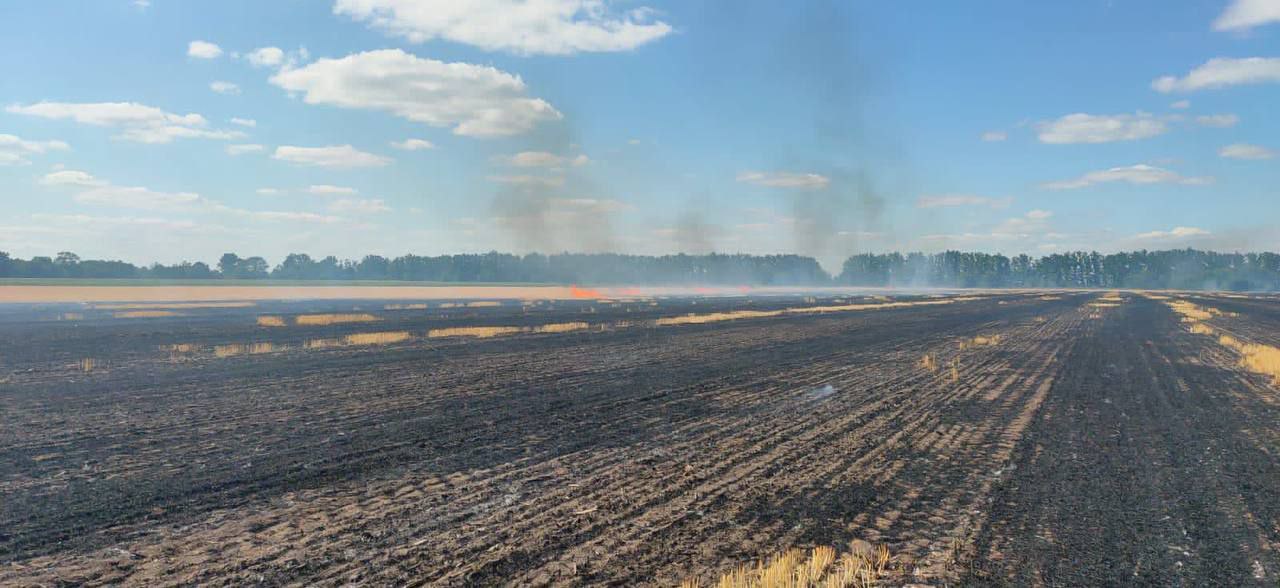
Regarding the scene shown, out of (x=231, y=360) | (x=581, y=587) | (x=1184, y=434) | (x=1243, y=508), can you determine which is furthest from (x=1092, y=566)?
(x=231, y=360)

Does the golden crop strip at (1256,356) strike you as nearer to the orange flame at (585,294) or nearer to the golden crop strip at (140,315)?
the golden crop strip at (140,315)

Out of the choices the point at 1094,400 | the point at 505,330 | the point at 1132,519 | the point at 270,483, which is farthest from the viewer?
the point at 505,330

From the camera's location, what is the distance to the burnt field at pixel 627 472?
6.95m

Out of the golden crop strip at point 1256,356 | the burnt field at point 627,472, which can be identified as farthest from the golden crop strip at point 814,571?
the golden crop strip at point 1256,356

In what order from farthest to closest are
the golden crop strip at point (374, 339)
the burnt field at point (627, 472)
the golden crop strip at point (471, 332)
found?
the golden crop strip at point (471, 332), the golden crop strip at point (374, 339), the burnt field at point (627, 472)

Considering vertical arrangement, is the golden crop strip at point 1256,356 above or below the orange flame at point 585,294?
below

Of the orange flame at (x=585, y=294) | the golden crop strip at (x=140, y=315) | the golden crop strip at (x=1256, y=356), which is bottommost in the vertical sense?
the golden crop strip at (x=1256, y=356)

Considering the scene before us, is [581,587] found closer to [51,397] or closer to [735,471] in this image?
[735,471]

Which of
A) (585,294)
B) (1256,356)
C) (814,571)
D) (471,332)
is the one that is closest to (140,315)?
(471,332)

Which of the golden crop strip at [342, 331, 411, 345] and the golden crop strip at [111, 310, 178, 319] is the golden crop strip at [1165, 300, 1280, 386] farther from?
the golden crop strip at [111, 310, 178, 319]

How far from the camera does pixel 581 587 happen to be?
6.27m

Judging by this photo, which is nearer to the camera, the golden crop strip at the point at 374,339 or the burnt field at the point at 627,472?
the burnt field at the point at 627,472

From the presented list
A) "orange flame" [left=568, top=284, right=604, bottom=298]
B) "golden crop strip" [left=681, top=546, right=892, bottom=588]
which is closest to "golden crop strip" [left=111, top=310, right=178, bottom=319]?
"golden crop strip" [left=681, top=546, right=892, bottom=588]

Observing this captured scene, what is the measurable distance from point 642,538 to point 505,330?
1296 inches
